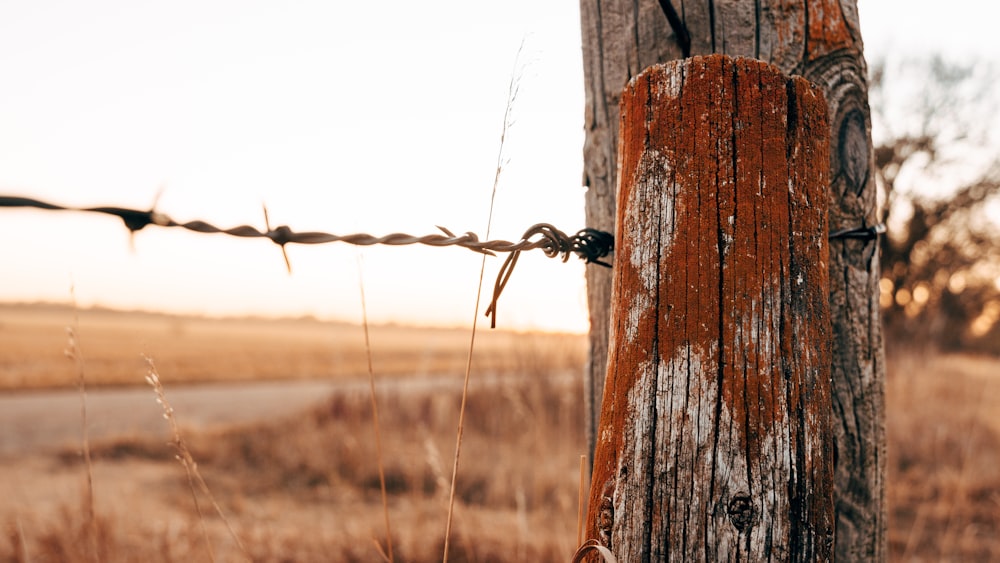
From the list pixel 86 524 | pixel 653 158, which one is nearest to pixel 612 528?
pixel 653 158

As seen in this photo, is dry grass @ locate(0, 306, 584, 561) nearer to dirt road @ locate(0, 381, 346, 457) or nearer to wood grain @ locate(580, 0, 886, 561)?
dirt road @ locate(0, 381, 346, 457)

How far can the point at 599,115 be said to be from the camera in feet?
4.61

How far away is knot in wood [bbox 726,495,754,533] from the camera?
89 centimetres

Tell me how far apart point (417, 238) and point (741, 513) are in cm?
67

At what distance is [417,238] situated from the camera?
43.4 inches

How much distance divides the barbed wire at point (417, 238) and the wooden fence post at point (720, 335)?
0.23 m

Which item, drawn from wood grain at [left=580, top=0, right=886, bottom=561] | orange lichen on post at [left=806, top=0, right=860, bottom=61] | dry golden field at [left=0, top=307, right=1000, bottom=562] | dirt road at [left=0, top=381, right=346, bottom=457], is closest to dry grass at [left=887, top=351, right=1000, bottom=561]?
dry golden field at [left=0, top=307, right=1000, bottom=562]

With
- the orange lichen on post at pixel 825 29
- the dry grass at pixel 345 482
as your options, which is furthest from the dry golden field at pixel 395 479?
the orange lichen on post at pixel 825 29

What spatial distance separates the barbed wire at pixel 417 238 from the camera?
835mm

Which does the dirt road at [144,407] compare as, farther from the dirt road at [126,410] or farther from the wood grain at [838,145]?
the wood grain at [838,145]

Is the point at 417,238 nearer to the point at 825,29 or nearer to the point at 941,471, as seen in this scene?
the point at 825,29

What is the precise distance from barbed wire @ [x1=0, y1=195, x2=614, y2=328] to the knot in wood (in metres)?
0.48

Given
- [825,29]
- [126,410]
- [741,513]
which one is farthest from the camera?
[126,410]

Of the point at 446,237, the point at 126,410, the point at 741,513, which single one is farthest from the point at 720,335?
the point at 126,410
